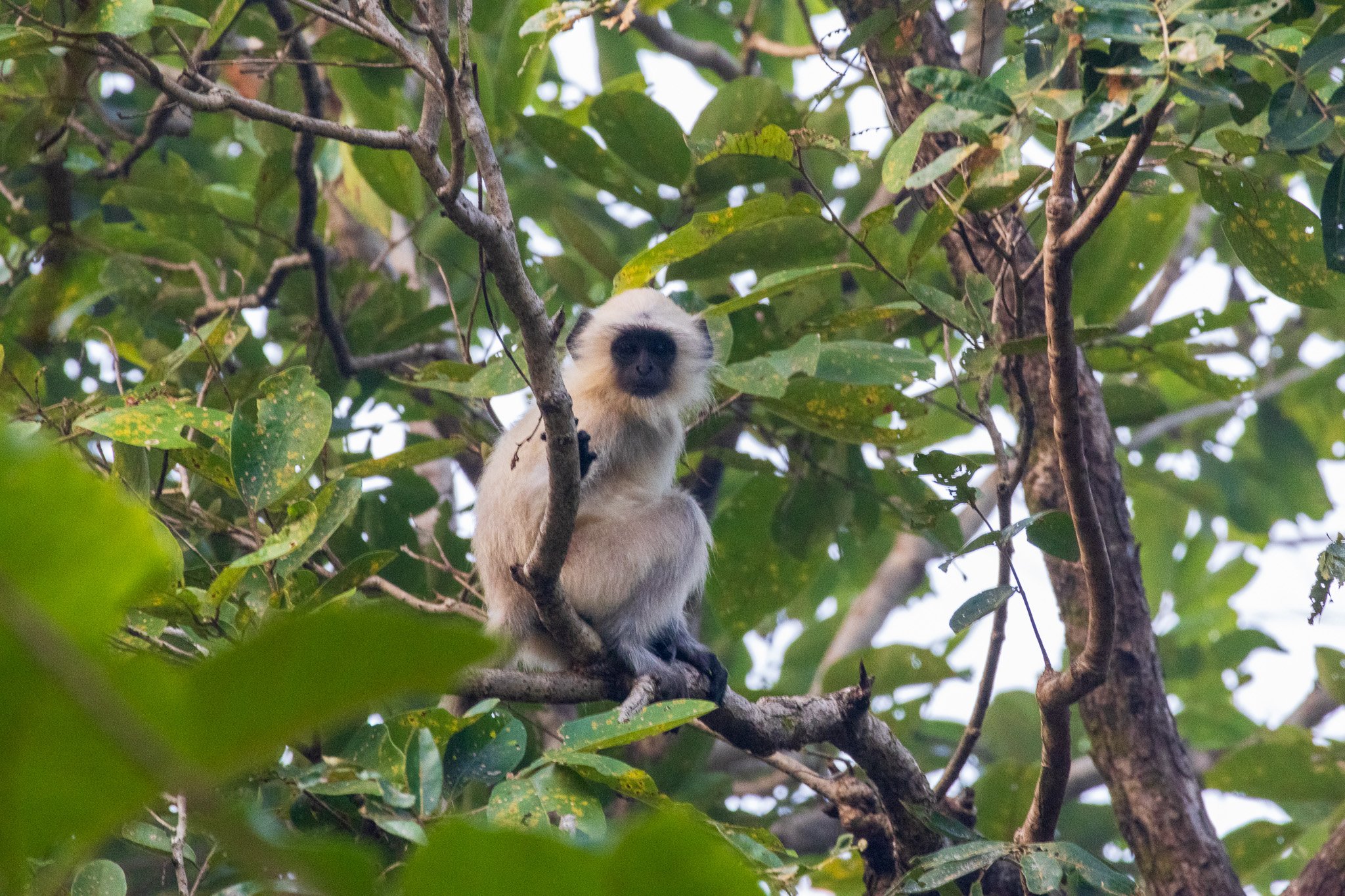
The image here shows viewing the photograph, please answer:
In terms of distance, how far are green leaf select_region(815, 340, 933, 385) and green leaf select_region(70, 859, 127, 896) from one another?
7.08 ft

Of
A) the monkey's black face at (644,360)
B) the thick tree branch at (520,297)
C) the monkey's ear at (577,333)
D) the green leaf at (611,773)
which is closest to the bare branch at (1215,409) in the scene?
the monkey's black face at (644,360)

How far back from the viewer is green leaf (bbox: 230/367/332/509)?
2977 millimetres

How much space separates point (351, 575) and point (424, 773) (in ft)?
2.54

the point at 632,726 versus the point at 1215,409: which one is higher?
the point at 1215,409

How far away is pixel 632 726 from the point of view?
7.43 ft

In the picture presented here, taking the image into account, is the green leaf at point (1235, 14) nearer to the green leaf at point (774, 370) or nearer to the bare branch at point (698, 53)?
the green leaf at point (774, 370)

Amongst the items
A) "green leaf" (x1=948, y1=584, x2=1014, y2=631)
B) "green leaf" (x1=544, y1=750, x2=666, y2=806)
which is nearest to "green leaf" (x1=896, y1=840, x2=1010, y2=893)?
"green leaf" (x1=948, y1=584, x2=1014, y2=631)

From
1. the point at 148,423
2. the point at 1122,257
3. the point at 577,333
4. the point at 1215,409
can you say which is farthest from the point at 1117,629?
the point at 148,423

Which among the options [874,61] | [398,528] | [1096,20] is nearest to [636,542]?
[398,528]

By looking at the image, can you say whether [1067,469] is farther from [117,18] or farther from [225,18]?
[225,18]

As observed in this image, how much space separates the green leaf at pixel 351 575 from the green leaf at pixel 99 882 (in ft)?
2.39

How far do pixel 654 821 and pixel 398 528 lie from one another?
4.18 meters

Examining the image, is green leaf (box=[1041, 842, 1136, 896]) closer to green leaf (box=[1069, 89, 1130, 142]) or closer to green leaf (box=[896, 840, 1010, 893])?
green leaf (box=[896, 840, 1010, 893])

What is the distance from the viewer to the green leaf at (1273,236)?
265 centimetres
